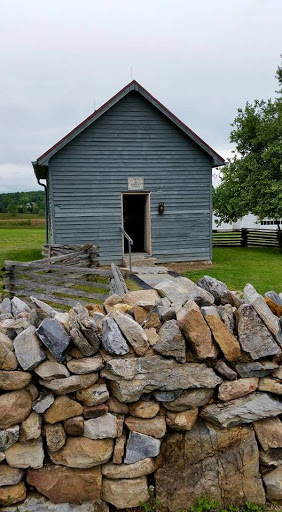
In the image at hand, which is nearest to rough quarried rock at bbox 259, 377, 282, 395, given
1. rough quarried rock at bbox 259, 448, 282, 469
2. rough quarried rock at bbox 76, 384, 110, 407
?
rough quarried rock at bbox 259, 448, 282, 469

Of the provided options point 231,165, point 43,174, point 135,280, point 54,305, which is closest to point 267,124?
point 231,165

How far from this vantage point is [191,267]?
48.6 feet

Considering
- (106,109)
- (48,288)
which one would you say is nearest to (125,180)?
(106,109)

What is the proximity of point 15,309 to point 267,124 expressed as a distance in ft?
67.9

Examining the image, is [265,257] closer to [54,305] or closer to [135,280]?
[135,280]

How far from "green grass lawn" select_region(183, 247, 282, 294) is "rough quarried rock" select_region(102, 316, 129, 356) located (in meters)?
7.67

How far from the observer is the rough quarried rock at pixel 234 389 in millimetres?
3080

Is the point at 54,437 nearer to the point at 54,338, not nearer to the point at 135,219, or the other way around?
the point at 54,338

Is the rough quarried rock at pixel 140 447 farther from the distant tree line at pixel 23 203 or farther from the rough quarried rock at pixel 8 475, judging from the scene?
the distant tree line at pixel 23 203

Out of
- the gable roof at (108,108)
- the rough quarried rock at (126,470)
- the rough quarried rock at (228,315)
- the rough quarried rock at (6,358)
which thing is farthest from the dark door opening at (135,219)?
the rough quarried rock at (6,358)

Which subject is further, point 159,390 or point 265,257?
point 265,257

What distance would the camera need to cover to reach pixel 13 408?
2840 millimetres

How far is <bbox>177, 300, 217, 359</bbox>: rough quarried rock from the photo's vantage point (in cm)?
299

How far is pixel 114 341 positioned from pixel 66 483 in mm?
1170
